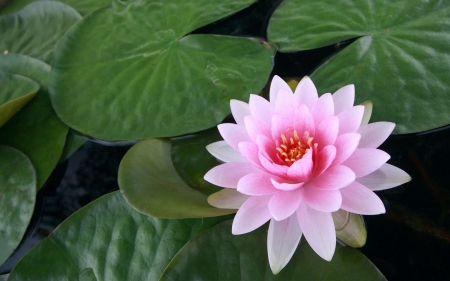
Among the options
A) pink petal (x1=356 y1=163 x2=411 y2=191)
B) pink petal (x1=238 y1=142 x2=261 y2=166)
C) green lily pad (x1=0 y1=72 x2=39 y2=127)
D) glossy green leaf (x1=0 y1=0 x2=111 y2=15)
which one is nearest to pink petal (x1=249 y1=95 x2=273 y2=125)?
pink petal (x1=238 y1=142 x2=261 y2=166)

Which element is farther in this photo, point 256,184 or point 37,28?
point 37,28

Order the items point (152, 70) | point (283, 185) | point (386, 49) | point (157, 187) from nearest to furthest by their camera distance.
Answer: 1. point (283, 185)
2. point (157, 187)
3. point (386, 49)
4. point (152, 70)

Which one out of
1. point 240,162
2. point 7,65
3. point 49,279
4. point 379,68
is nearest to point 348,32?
point 379,68

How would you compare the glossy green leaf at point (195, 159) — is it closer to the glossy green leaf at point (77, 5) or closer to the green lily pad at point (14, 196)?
the green lily pad at point (14, 196)

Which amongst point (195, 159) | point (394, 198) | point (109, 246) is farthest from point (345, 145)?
point (109, 246)

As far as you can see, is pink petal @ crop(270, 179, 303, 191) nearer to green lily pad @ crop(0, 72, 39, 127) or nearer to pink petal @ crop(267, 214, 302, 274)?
pink petal @ crop(267, 214, 302, 274)

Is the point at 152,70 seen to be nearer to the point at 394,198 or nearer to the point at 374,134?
the point at 374,134
